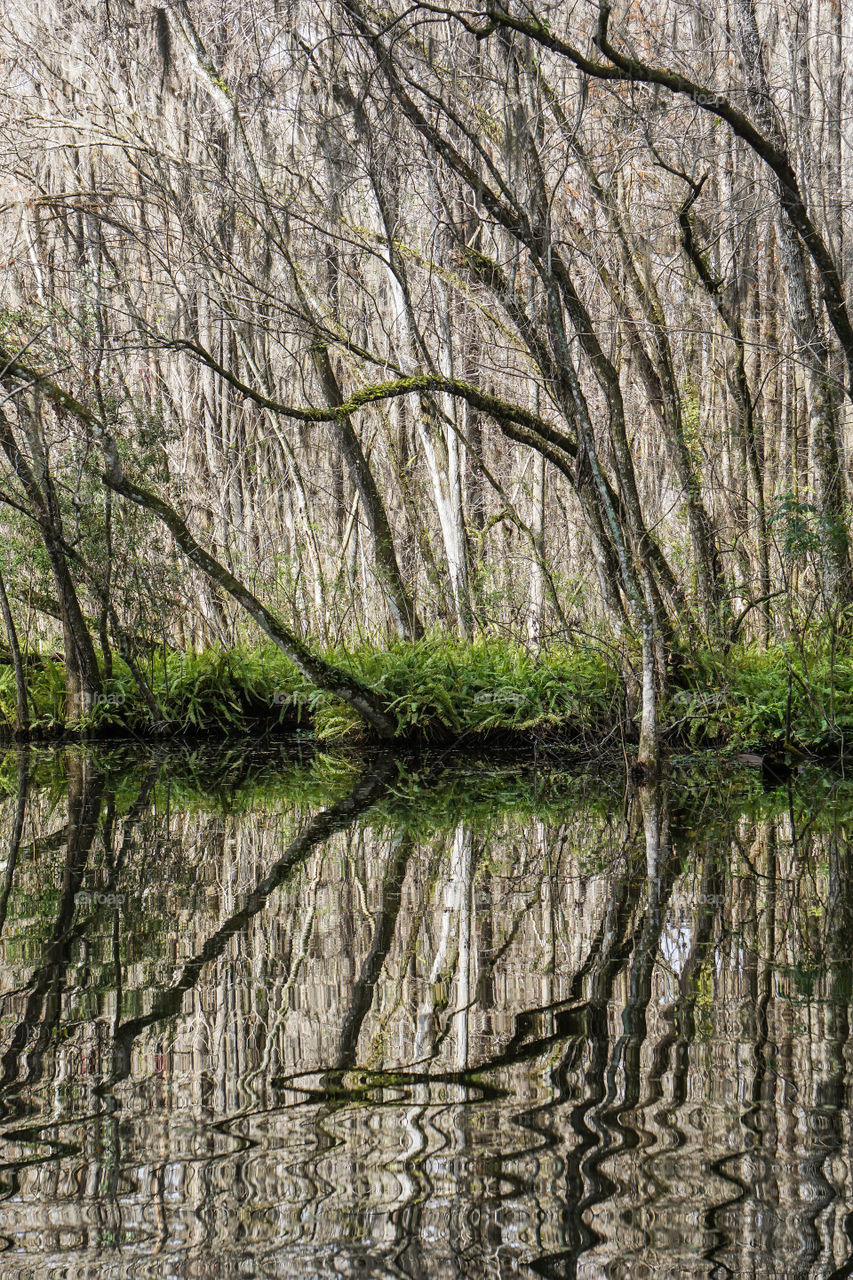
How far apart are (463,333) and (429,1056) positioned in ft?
32.4

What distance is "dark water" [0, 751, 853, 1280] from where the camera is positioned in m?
1.63

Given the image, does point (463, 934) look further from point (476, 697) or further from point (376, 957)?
point (476, 697)

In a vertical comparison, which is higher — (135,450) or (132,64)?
(132,64)

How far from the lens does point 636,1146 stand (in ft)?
6.11

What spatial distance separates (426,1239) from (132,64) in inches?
447

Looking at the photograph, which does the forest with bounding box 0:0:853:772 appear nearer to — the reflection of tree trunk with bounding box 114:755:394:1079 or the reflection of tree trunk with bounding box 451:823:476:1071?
the reflection of tree trunk with bounding box 114:755:394:1079

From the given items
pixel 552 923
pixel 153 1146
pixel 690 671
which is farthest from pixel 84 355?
pixel 153 1146

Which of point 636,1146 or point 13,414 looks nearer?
point 636,1146

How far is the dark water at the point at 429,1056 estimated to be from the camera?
1.63m

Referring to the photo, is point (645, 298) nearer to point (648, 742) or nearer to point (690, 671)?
point (690, 671)

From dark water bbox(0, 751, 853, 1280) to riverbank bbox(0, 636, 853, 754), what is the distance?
281 centimetres

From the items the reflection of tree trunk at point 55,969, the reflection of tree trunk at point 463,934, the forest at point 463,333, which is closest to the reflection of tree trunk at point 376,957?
the reflection of tree trunk at point 463,934

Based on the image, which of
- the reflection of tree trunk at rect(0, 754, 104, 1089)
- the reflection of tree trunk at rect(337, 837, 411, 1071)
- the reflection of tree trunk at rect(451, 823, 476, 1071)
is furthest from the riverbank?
the reflection of tree trunk at rect(0, 754, 104, 1089)

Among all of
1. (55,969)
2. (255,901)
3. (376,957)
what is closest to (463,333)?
(255,901)
